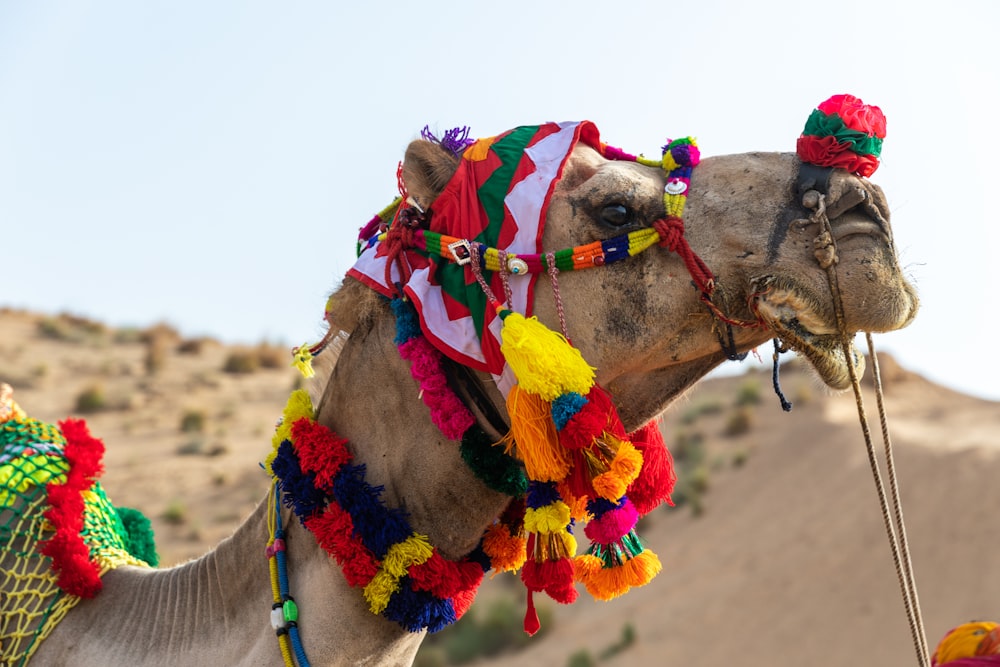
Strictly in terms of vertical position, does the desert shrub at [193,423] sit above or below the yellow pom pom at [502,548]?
below

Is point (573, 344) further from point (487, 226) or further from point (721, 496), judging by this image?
point (721, 496)

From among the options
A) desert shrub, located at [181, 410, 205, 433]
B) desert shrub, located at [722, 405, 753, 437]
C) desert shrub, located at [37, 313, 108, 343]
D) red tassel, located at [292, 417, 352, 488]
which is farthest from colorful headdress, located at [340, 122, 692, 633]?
desert shrub, located at [37, 313, 108, 343]

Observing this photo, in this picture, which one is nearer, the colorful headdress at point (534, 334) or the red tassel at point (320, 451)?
the colorful headdress at point (534, 334)

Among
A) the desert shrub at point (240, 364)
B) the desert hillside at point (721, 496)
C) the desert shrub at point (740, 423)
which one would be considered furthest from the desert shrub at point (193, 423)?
the desert shrub at point (740, 423)

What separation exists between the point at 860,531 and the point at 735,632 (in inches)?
140

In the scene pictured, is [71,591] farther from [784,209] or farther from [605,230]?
[784,209]

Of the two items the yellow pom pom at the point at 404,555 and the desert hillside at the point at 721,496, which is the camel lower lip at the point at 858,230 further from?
the desert hillside at the point at 721,496

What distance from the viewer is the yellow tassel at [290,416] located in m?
3.39

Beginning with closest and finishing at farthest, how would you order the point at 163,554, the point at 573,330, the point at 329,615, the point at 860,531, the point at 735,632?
the point at 573,330 < the point at 329,615 < the point at 163,554 < the point at 735,632 < the point at 860,531

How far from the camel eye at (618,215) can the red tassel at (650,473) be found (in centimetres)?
64

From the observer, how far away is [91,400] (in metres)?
24.7

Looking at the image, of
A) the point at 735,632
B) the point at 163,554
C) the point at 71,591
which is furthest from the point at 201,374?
the point at 71,591

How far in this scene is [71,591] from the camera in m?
3.66

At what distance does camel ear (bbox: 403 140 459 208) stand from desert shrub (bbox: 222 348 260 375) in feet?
89.9
